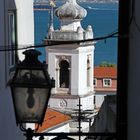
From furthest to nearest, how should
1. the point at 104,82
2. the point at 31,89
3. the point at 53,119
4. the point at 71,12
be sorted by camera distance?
the point at 104,82 < the point at 71,12 < the point at 53,119 < the point at 31,89

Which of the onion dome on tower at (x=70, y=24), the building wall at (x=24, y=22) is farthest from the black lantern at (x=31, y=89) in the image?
the onion dome on tower at (x=70, y=24)

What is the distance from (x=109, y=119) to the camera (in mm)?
4988

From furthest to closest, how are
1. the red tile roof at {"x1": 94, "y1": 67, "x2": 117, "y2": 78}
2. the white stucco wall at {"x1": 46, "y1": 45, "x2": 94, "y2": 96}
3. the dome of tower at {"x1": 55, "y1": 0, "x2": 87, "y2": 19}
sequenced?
1. the red tile roof at {"x1": 94, "y1": 67, "x2": 117, "y2": 78}
2. the dome of tower at {"x1": 55, "y1": 0, "x2": 87, "y2": 19}
3. the white stucco wall at {"x1": 46, "y1": 45, "x2": 94, "y2": 96}

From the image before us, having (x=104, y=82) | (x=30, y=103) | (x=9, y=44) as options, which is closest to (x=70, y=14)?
(x=104, y=82)

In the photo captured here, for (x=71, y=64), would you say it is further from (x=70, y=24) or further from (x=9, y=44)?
(x=9, y=44)

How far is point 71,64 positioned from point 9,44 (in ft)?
103

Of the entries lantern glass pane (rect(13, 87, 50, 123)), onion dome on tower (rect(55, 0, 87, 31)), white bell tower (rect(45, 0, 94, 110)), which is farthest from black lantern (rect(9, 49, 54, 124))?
onion dome on tower (rect(55, 0, 87, 31))

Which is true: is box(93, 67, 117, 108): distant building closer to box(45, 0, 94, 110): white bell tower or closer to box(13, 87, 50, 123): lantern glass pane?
box(45, 0, 94, 110): white bell tower

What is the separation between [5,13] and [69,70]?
104ft

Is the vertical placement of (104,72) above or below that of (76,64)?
below

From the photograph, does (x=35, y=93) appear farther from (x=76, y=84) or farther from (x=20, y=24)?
(x=76, y=84)

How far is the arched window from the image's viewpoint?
3778 cm

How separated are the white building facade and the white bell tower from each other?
29189mm

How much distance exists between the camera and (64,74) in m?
38.1
